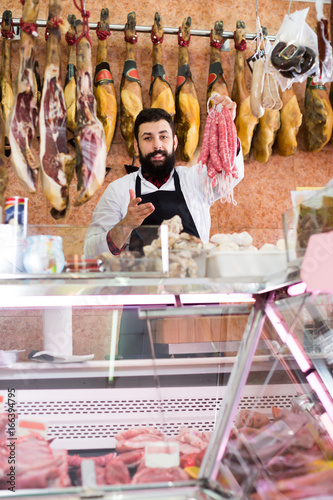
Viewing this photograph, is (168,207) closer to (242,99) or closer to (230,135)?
(230,135)

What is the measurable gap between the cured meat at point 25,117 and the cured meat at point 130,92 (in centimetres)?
197

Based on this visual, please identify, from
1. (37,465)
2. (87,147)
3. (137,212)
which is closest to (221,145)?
(137,212)

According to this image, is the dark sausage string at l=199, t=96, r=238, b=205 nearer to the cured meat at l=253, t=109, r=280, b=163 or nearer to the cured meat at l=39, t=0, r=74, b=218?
the cured meat at l=39, t=0, r=74, b=218

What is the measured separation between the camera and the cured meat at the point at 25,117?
1.78 m

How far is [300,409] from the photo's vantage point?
149 cm

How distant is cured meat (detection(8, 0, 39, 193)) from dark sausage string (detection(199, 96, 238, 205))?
86cm

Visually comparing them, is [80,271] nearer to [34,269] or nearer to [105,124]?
[34,269]

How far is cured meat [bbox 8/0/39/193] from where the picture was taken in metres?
1.78

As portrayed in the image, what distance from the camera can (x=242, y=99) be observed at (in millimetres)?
3941

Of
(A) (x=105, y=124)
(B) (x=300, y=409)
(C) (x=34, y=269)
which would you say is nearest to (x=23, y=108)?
(C) (x=34, y=269)

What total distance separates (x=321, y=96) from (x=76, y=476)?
3456 mm

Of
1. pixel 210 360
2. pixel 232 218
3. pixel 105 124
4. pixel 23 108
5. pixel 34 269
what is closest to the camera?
pixel 34 269

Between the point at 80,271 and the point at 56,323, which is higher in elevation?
the point at 80,271

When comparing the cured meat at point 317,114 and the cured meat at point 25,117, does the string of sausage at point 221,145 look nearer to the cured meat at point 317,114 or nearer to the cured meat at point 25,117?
the cured meat at point 25,117
